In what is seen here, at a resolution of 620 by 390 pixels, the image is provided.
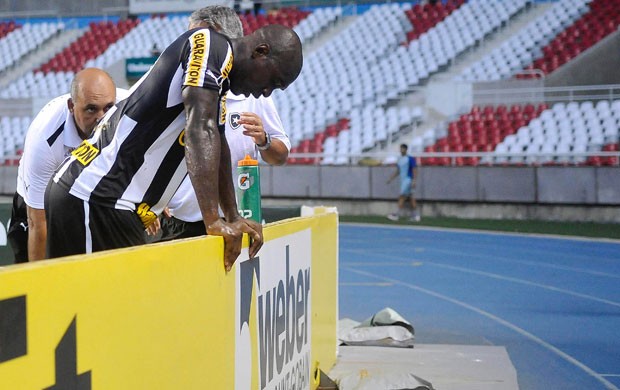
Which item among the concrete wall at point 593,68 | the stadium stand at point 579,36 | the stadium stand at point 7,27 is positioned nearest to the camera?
the concrete wall at point 593,68

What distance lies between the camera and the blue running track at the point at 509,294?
754 cm

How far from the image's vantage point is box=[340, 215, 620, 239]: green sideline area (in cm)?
1841

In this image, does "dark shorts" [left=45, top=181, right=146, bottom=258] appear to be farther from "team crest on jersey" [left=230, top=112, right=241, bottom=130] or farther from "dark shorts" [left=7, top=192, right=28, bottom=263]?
"dark shorts" [left=7, top=192, right=28, bottom=263]

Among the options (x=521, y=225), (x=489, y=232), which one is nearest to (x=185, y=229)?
(x=489, y=232)

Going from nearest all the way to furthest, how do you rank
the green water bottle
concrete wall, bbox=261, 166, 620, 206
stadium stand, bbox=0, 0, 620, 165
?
1. the green water bottle
2. concrete wall, bbox=261, 166, 620, 206
3. stadium stand, bbox=0, 0, 620, 165

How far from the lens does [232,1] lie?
33719mm

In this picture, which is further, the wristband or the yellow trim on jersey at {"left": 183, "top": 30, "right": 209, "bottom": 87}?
the wristband

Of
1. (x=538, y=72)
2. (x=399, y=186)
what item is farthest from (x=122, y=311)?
(x=538, y=72)

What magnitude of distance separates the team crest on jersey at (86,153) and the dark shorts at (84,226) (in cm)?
14

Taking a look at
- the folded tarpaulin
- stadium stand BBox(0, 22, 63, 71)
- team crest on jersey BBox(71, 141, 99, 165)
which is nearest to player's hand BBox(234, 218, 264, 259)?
team crest on jersey BBox(71, 141, 99, 165)

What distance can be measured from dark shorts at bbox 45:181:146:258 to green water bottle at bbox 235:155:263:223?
1224mm

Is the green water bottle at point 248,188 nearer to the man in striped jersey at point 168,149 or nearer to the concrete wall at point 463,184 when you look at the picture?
the man in striped jersey at point 168,149

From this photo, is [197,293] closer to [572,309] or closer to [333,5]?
[572,309]

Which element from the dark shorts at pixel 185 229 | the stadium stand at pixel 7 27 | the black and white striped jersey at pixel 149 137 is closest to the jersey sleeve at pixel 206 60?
the black and white striped jersey at pixel 149 137
